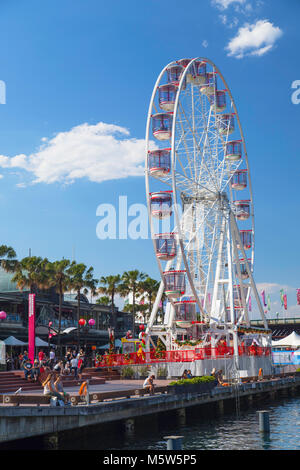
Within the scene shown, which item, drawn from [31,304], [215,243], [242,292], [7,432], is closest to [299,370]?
[242,292]

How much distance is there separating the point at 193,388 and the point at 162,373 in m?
8.40

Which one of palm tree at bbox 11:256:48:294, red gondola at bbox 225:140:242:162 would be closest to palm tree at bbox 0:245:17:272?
palm tree at bbox 11:256:48:294

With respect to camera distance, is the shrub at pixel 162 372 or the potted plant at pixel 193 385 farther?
the shrub at pixel 162 372

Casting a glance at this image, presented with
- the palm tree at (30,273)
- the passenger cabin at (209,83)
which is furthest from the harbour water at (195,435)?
the palm tree at (30,273)

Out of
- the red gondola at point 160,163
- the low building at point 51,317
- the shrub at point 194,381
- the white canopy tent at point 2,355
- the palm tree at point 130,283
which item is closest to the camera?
the shrub at point 194,381

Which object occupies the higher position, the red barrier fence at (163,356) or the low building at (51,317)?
the low building at (51,317)

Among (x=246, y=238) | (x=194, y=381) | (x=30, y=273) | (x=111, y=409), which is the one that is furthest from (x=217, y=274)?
(x=111, y=409)

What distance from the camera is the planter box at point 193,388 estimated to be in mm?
27966

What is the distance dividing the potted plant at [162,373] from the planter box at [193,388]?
6.05 m

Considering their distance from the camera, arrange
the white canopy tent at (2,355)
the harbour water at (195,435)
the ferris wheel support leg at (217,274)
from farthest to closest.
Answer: the ferris wheel support leg at (217,274)
the white canopy tent at (2,355)
the harbour water at (195,435)

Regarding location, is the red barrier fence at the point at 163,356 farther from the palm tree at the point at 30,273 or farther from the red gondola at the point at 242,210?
the palm tree at the point at 30,273

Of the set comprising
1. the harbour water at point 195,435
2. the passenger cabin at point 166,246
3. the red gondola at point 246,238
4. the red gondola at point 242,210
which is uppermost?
the red gondola at point 242,210

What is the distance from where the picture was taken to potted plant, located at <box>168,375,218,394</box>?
28112 millimetres

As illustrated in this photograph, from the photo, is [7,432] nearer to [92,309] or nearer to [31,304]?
[31,304]
